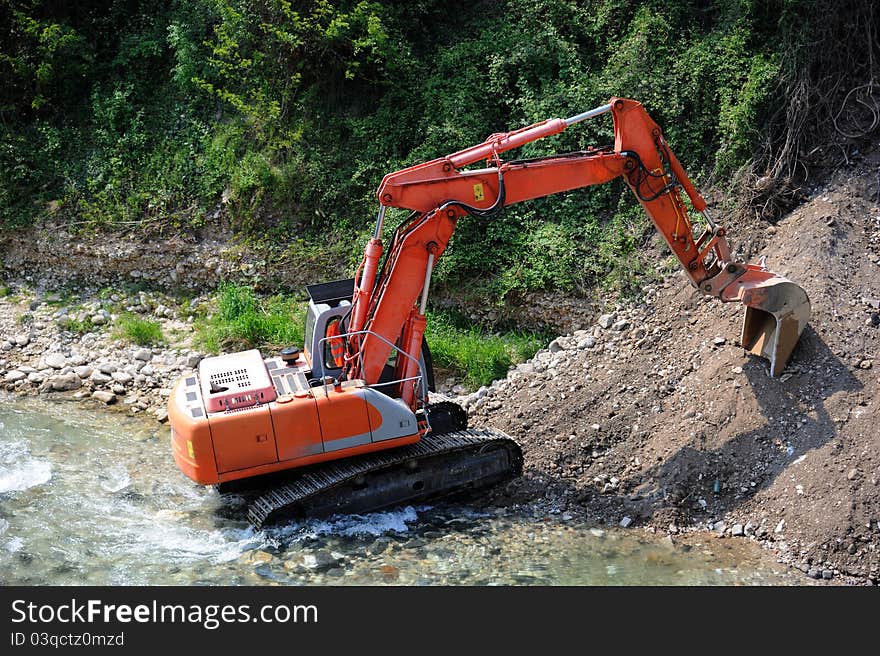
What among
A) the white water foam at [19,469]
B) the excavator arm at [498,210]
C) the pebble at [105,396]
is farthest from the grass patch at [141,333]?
the excavator arm at [498,210]

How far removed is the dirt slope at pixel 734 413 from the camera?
27.4 feet

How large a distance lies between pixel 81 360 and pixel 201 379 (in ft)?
15.5

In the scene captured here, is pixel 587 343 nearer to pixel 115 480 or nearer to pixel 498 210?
pixel 498 210

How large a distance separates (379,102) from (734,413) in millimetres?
8410

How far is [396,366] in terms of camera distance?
9.24 metres

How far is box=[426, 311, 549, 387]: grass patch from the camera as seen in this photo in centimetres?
1184

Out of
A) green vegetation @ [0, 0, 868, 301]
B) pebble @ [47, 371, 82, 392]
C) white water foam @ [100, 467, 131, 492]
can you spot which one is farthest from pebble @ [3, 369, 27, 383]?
green vegetation @ [0, 0, 868, 301]

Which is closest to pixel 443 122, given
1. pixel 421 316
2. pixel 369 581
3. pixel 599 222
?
pixel 599 222

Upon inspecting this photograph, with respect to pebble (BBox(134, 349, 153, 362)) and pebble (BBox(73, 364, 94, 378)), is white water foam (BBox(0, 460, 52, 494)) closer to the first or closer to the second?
pebble (BBox(73, 364, 94, 378))

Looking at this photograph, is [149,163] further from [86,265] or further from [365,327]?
[365,327]

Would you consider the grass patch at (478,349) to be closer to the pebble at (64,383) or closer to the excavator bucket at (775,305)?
the excavator bucket at (775,305)

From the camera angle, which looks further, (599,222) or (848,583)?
(599,222)

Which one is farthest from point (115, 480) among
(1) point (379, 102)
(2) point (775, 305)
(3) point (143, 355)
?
(1) point (379, 102)

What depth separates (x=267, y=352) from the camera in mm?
12773
